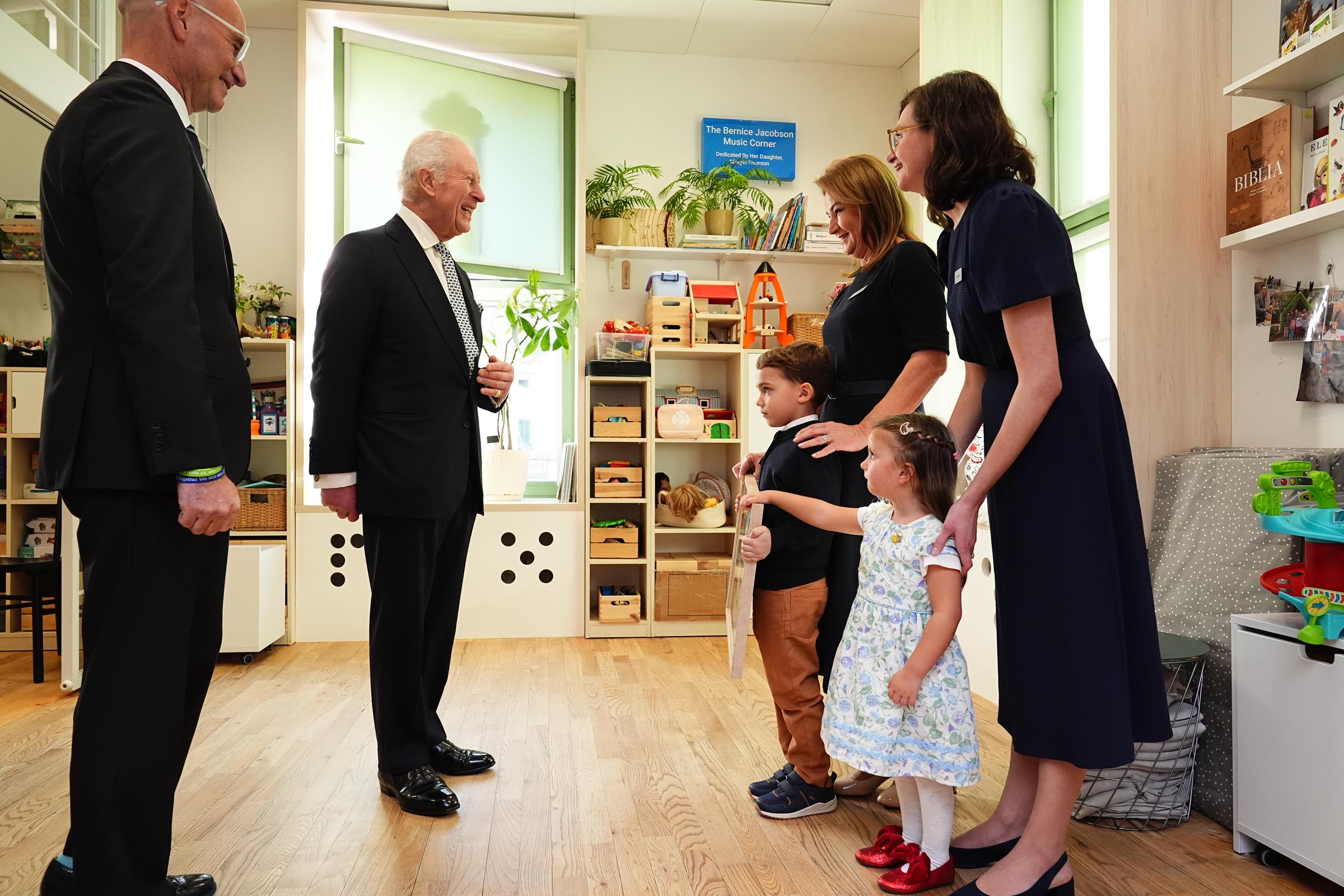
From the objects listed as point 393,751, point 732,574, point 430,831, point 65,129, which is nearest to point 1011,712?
point 732,574

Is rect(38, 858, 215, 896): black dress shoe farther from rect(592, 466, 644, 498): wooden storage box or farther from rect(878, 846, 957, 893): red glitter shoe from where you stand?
rect(592, 466, 644, 498): wooden storage box

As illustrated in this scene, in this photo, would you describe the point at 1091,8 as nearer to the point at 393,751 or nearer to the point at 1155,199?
the point at 1155,199

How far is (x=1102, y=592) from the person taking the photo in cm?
149

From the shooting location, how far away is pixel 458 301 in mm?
2348

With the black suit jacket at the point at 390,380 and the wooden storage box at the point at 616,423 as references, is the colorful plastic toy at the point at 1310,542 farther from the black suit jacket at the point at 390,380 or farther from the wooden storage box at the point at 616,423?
the wooden storage box at the point at 616,423

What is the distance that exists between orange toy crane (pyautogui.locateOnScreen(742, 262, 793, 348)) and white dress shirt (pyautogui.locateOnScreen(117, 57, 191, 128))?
2.98 metres

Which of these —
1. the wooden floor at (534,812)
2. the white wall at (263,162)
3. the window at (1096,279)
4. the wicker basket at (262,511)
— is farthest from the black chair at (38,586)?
the window at (1096,279)

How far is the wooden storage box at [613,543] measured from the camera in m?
4.14

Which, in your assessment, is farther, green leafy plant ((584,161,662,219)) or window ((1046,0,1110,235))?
green leafy plant ((584,161,662,219))

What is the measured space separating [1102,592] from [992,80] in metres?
2.23

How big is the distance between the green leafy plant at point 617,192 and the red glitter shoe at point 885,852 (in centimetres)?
321

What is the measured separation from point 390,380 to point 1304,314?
7.02ft

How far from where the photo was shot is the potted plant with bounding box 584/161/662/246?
4.36 meters

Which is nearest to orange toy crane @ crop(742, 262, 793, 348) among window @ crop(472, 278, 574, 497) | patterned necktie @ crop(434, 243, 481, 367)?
window @ crop(472, 278, 574, 497)
